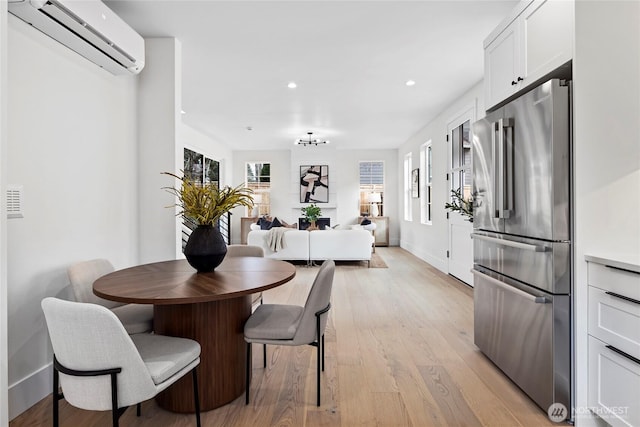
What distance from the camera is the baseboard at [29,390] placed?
179 cm

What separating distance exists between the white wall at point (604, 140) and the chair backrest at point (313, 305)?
1.28 m

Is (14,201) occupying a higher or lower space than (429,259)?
higher

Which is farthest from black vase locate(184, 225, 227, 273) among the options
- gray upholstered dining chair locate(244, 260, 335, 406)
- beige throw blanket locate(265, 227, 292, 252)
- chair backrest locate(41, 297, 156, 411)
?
beige throw blanket locate(265, 227, 292, 252)

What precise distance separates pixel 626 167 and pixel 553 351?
3.25 ft

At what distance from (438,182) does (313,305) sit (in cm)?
462

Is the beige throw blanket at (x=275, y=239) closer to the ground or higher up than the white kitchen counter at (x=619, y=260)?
closer to the ground

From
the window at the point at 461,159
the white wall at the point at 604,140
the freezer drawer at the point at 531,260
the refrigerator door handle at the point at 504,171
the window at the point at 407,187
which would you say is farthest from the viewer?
the window at the point at 407,187

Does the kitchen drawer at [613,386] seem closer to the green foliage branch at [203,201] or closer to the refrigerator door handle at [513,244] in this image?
the refrigerator door handle at [513,244]

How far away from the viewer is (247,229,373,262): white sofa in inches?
233

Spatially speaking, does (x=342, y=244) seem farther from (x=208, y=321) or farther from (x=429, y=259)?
(x=208, y=321)

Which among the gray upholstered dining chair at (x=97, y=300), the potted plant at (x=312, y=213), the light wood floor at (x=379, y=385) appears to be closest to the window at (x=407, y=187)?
the potted plant at (x=312, y=213)

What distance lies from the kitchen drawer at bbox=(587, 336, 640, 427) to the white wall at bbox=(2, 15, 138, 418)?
2994 millimetres

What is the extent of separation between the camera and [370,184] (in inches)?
367

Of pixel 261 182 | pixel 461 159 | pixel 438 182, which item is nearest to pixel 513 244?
pixel 461 159
